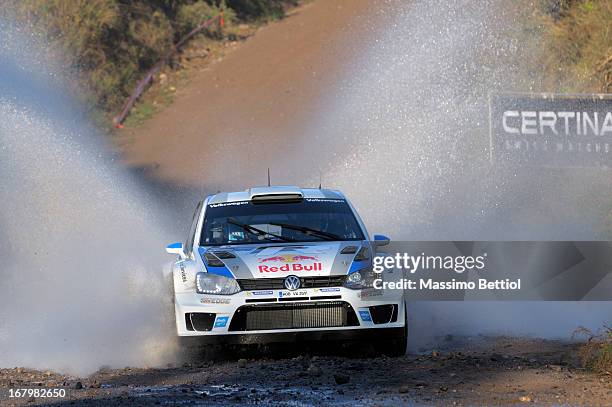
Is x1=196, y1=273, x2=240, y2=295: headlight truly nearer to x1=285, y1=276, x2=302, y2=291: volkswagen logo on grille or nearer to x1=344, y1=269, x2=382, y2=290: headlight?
x1=285, y1=276, x2=302, y2=291: volkswagen logo on grille

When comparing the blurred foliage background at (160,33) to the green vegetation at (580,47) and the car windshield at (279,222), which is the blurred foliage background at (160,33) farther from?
the car windshield at (279,222)

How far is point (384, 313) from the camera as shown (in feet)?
31.7

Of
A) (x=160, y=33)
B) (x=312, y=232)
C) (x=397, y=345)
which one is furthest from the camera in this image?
(x=160, y=33)

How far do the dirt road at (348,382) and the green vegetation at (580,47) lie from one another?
55.2 feet

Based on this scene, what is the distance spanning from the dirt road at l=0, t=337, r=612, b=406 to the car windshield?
1.13 meters

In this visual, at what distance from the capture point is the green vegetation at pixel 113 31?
3216 centimetres

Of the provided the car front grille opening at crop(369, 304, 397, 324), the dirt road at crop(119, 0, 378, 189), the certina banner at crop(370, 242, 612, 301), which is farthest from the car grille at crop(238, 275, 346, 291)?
the dirt road at crop(119, 0, 378, 189)

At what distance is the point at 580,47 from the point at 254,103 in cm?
842

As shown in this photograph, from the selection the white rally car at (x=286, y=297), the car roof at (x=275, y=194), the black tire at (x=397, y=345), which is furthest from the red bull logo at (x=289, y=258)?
the car roof at (x=275, y=194)

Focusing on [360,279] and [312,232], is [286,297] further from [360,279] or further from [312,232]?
[312,232]

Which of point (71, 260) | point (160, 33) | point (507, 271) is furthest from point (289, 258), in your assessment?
point (160, 33)

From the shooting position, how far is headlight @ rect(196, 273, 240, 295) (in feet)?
31.6

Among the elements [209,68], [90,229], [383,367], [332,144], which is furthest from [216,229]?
[209,68]

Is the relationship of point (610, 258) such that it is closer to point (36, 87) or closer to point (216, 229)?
point (216, 229)
